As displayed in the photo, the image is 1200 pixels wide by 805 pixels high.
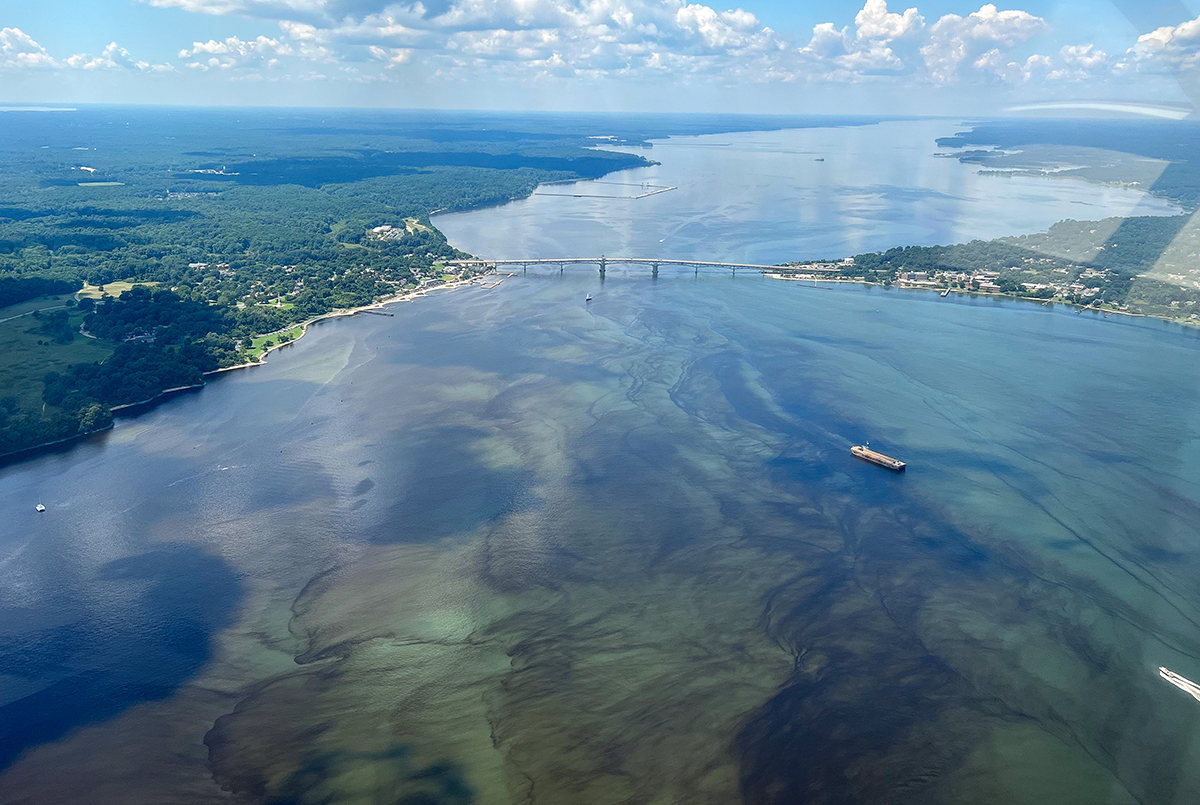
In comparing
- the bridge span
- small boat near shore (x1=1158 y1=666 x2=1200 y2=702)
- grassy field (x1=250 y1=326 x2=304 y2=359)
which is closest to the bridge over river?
the bridge span

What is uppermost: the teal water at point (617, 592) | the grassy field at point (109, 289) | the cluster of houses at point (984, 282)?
the cluster of houses at point (984, 282)

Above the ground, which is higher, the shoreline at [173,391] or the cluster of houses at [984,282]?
the cluster of houses at [984,282]

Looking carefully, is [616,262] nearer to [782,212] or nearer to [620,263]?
[620,263]

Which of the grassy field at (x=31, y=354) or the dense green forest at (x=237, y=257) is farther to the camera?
the dense green forest at (x=237, y=257)

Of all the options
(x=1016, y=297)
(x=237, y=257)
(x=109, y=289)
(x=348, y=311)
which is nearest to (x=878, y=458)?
(x=1016, y=297)

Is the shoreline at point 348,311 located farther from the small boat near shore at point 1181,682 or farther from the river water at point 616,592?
the small boat near shore at point 1181,682

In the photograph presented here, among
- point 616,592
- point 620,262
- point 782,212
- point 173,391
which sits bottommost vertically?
point 616,592

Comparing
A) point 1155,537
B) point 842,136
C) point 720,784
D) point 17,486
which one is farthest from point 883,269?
point 842,136

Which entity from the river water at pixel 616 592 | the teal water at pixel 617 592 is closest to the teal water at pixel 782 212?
the teal water at pixel 617 592
